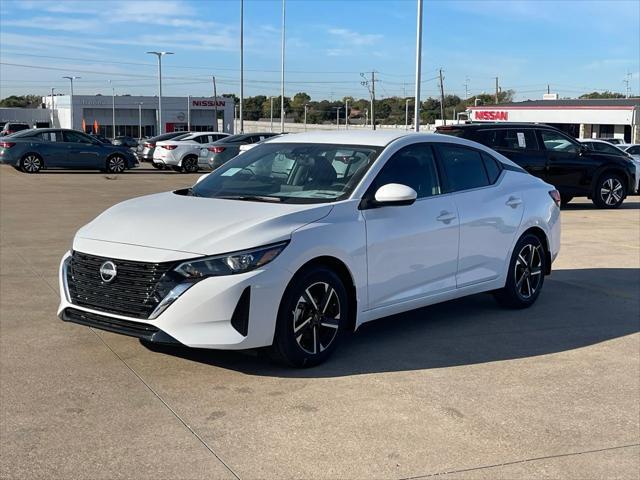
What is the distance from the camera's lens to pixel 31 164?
2678 cm

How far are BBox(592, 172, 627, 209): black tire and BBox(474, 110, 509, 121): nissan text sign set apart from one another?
49.8 meters

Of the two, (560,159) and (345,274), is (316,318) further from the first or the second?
(560,159)

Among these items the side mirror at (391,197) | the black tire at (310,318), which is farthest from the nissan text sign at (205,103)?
the black tire at (310,318)

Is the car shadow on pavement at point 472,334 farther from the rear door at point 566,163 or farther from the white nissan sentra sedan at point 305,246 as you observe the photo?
the rear door at point 566,163

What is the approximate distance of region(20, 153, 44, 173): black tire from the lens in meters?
26.6

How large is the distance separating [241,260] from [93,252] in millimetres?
1088

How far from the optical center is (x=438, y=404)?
15.8 feet

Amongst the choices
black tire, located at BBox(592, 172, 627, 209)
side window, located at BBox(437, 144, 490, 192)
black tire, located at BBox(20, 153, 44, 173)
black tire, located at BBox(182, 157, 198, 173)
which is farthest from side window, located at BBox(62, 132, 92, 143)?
side window, located at BBox(437, 144, 490, 192)

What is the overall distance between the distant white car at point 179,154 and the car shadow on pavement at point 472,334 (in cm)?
2330

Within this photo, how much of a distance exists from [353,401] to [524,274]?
317 cm

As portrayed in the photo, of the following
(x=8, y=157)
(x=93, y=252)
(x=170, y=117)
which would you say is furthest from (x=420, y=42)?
(x=170, y=117)

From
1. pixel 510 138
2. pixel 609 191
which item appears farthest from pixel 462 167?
pixel 609 191

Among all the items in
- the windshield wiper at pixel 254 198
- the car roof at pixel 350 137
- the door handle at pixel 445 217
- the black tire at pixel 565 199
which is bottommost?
the black tire at pixel 565 199

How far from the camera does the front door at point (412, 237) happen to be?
18.9 ft
